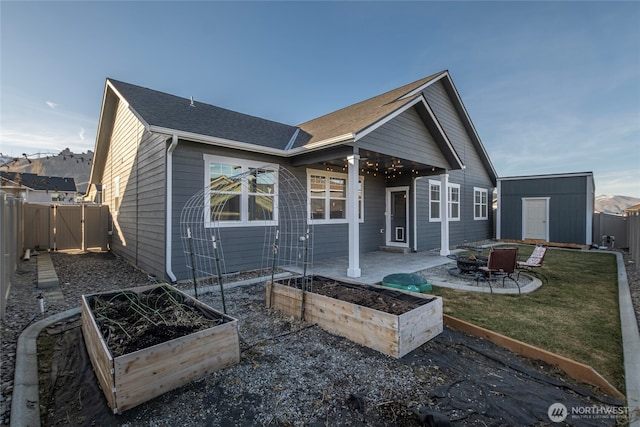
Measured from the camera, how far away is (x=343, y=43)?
13.0m

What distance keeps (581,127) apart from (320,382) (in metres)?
21.5

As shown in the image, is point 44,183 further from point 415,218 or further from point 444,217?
point 444,217

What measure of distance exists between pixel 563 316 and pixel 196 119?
831cm

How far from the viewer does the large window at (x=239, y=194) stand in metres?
6.81

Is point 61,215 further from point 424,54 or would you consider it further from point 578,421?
point 424,54

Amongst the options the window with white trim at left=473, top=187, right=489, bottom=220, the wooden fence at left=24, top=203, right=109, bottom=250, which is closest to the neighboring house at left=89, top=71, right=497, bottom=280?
the wooden fence at left=24, top=203, right=109, bottom=250

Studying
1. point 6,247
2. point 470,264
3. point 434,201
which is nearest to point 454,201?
point 434,201

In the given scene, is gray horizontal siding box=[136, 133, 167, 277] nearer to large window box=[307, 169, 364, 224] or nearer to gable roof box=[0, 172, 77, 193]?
large window box=[307, 169, 364, 224]

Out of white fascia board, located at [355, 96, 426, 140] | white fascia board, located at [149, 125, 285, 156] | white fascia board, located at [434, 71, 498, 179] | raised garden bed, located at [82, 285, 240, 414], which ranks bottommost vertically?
raised garden bed, located at [82, 285, 240, 414]

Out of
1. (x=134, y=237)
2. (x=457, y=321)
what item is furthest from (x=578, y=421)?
(x=134, y=237)

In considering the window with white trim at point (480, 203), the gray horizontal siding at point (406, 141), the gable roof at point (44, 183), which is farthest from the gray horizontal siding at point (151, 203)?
the gable roof at point (44, 183)

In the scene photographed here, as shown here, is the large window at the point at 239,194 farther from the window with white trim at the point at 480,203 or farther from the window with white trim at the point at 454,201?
the window with white trim at the point at 480,203

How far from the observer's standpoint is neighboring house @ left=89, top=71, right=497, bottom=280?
643 cm

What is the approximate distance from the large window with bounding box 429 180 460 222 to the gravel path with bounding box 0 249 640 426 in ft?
29.1
